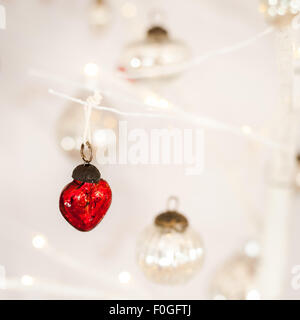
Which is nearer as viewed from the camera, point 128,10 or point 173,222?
point 173,222

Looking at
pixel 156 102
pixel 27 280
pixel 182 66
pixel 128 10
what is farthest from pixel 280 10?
pixel 27 280

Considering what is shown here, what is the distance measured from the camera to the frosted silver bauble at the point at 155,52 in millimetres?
718

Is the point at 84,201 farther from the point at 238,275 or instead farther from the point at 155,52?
the point at 238,275

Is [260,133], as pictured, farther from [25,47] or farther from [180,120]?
[25,47]

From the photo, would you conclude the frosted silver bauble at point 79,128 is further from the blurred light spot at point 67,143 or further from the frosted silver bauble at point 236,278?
the frosted silver bauble at point 236,278

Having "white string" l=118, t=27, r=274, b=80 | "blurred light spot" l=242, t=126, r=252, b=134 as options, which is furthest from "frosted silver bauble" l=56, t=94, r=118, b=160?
"blurred light spot" l=242, t=126, r=252, b=134

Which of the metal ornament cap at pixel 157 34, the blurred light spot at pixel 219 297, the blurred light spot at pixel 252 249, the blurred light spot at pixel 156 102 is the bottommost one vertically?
the blurred light spot at pixel 219 297

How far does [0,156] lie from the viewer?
0.96 m

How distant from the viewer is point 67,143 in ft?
2.84

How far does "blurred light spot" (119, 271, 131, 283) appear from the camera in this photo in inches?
38.8

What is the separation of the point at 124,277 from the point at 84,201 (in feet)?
1.44

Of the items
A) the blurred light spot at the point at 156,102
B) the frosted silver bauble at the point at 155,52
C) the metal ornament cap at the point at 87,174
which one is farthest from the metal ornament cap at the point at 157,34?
the metal ornament cap at the point at 87,174

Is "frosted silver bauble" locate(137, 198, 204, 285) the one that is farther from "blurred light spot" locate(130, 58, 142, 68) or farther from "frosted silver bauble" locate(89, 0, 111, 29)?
"frosted silver bauble" locate(89, 0, 111, 29)

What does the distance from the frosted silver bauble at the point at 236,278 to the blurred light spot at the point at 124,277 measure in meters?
0.23
